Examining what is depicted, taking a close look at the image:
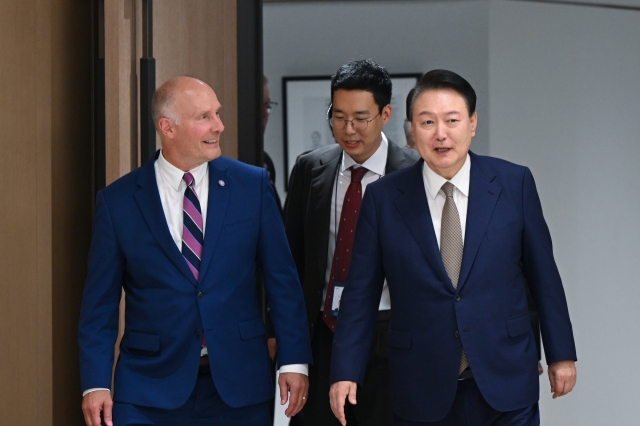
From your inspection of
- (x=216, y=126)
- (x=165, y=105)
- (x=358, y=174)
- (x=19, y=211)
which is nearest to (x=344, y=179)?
(x=358, y=174)

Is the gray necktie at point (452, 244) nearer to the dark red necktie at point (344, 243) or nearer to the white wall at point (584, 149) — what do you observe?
the dark red necktie at point (344, 243)

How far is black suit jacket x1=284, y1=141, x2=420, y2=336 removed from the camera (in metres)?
3.59

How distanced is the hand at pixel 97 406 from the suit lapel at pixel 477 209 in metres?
1.13

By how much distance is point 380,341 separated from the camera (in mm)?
3541

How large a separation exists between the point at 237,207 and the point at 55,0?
3.91 ft

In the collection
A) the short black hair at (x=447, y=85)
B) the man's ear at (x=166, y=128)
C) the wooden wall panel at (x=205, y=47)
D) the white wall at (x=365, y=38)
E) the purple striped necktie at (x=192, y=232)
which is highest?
the white wall at (x=365, y=38)

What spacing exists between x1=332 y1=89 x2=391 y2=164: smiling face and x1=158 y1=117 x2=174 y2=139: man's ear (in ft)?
2.50

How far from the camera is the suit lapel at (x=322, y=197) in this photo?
141 inches

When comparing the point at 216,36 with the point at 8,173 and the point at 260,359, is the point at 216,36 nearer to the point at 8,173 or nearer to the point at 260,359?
the point at 8,173

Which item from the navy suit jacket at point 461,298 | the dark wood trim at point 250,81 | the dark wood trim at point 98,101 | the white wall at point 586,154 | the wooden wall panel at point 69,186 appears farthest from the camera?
the white wall at point 586,154

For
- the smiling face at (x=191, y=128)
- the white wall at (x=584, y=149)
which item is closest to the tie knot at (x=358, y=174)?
the smiling face at (x=191, y=128)

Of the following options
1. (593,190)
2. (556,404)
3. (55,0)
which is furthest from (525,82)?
(55,0)

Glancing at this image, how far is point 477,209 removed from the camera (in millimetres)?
2799

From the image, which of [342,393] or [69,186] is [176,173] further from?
[342,393]
